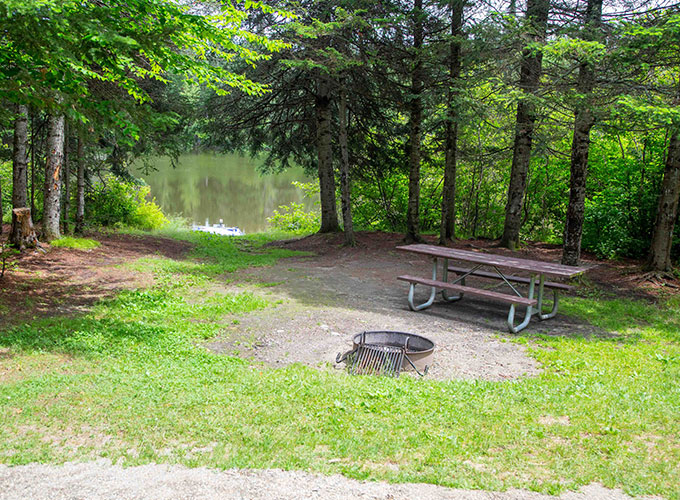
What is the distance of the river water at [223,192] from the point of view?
28.0 meters

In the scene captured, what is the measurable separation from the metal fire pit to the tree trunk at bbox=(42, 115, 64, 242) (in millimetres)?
8235

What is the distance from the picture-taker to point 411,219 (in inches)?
553

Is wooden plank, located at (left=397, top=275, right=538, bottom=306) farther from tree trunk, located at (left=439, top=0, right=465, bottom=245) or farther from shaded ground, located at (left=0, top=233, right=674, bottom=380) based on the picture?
tree trunk, located at (left=439, top=0, right=465, bottom=245)

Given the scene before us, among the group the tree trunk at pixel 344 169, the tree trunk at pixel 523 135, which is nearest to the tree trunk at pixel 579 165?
the tree trunk at pixel 523 135

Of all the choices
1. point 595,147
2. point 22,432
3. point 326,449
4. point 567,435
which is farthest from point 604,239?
point 22,432

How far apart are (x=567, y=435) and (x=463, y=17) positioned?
12168 mm

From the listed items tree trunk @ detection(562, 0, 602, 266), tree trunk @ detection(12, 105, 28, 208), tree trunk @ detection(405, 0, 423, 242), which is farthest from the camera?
tree trunk @ detection(405, 0, 423, 242)

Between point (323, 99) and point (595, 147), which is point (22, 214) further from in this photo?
point (595, 147)

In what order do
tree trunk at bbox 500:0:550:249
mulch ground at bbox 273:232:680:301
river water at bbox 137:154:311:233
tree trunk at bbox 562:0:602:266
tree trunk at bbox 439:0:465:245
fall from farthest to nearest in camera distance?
river water at bbox 137:154:311:233, tree trunk at bbox 439:0:465:245, tree trunk at bbox 500:0:550:249, mulch ground at bbox 273:232:680:301, tree trunk at bbox 562:0:602:266

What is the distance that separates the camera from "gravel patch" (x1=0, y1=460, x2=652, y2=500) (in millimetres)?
2850

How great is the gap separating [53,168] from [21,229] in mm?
1426

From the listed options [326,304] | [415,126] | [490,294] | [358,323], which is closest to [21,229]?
[326,304]

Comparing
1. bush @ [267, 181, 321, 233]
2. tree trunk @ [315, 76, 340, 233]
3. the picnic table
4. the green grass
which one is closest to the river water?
bush @ [267, 181, 321, 233]

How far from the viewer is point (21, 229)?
10352mm
